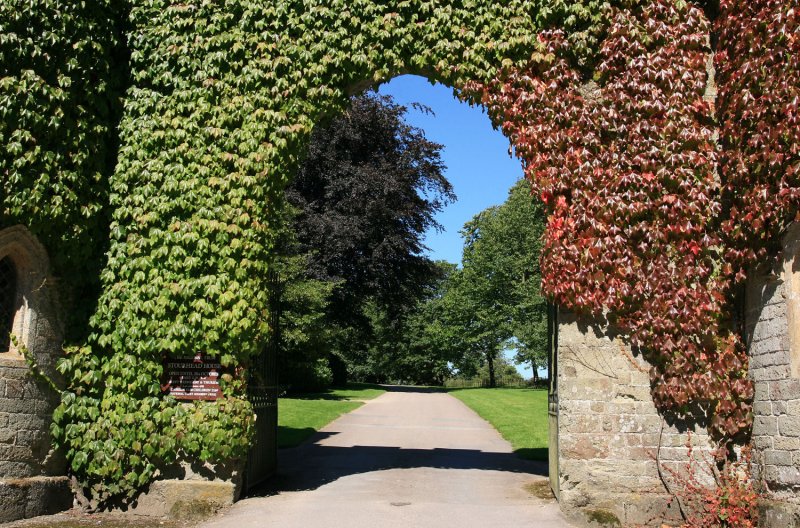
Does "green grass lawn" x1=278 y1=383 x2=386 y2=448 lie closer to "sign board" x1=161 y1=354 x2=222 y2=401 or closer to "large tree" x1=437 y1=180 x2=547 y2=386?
"sign board" x1=161 y1=354 x2=222 y2=401

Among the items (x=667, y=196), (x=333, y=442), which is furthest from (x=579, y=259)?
(x=333, y=442)

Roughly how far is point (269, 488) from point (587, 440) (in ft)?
15.0

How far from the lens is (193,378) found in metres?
8.73

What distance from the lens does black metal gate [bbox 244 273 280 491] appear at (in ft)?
31.5

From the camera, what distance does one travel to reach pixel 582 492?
8109mm

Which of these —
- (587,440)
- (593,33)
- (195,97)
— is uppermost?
(593,33)

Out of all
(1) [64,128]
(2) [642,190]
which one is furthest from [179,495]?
(2) [642,190]

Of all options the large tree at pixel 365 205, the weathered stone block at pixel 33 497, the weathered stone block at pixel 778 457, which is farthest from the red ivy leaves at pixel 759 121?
the large tree at pixel 365 205

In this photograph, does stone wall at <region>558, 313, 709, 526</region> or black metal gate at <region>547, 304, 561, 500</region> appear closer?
stone wall at <region>558, 313, 709, 526</region>

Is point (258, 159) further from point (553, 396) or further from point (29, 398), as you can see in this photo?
point (553, 396)

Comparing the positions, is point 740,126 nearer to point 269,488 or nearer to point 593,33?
point 593,33

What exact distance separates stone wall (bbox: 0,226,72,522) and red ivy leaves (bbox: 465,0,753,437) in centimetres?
606

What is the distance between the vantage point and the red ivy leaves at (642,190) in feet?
26.5

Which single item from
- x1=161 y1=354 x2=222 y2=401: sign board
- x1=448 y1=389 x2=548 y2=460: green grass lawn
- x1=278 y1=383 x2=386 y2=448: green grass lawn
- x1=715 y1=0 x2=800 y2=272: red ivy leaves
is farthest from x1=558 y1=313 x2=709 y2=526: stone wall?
x1=278 y1=383 x2=386 y2=448: green grass lawn
